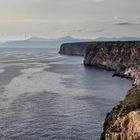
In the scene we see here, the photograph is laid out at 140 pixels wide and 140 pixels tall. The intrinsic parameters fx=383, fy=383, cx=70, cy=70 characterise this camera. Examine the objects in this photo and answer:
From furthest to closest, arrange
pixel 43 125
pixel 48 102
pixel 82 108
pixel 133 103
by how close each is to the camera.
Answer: pixel 48 102 → pixel 82 108 → pixel 43 125 → pixel 133 103

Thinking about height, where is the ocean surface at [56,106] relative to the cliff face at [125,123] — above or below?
below

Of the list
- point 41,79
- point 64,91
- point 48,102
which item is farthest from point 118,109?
point 41,79

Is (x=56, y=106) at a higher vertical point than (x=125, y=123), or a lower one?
lower

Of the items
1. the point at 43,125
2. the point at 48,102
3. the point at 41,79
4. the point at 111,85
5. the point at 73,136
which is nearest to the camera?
the point at 73,136

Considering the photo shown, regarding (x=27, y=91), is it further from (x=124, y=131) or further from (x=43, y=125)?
(x=124, y=131)

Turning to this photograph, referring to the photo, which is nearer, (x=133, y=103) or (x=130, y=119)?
(x=130, y=119)

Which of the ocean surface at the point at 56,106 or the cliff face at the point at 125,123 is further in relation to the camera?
the ocean surface at the point at 56,106

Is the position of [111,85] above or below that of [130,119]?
below

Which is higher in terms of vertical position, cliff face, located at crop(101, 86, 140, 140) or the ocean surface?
cliff face, located at crop(101, 86, 140, 140)

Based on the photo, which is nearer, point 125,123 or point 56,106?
point 125,123

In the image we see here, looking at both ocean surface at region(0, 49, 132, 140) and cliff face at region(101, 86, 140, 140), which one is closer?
cliff face at region(101, 86, 140, 140)
